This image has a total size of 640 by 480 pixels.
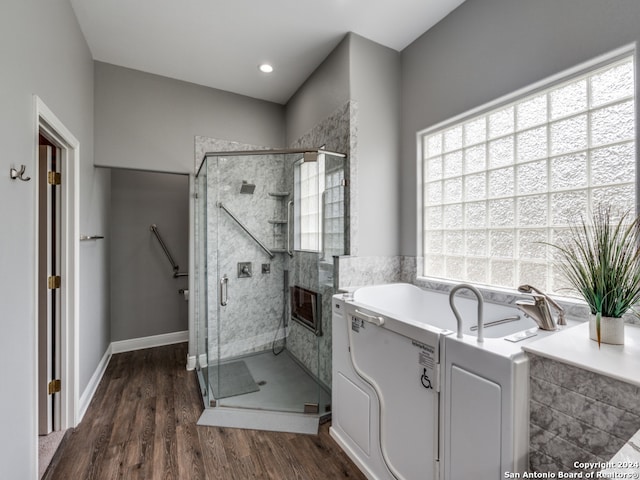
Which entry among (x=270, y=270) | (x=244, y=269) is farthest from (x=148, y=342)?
(x=270, y=270)

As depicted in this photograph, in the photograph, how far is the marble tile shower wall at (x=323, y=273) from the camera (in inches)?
93.2

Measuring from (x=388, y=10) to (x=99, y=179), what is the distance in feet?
9.58

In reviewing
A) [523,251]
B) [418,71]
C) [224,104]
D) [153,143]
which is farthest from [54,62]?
[523,251]

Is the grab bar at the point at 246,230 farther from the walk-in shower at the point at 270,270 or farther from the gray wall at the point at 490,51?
the gray wall at the point at 490,51

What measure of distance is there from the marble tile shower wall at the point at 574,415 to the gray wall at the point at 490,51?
5.04ft

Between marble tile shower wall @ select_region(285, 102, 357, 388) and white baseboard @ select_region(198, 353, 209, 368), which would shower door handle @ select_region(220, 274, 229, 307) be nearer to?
marble tile shower wall @ select_region(285, 102, 357, 388)

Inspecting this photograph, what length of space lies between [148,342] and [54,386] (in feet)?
5.14

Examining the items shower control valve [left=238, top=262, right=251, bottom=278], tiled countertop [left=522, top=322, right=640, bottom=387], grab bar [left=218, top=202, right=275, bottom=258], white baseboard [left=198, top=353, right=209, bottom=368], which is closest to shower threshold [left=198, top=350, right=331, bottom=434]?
white baseboard [left=198, top=353, right=209, bottom=368]

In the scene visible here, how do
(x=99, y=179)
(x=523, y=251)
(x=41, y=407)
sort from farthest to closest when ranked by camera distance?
(x=99, y=179)
(x=41, y=407)
(x=523, y=251)

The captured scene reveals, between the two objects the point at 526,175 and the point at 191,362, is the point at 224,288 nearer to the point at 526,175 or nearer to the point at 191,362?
the point at 191,362

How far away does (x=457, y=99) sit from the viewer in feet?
7.02

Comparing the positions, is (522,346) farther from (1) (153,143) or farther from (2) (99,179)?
(2) (99,179)

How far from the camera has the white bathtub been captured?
101 cm

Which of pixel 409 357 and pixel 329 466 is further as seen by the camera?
pixel 329 466
